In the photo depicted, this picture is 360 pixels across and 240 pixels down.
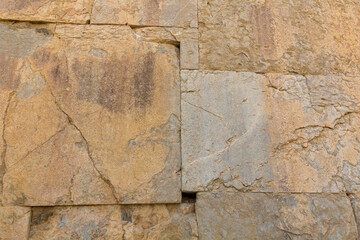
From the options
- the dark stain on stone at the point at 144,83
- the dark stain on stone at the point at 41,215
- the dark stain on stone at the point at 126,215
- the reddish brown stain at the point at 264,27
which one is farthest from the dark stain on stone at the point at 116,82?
the reddish brown stain at the point at 264,27

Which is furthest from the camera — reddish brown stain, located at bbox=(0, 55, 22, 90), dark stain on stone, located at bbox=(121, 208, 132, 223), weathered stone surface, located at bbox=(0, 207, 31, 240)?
reddish brown stain, located at bbox=(0, 55, 22, 90)

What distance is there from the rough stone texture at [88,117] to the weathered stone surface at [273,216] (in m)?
0.27

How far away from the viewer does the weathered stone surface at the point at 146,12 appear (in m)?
2.00

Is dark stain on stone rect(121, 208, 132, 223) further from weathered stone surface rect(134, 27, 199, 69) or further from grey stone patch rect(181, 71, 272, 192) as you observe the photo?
weathered stone surface rect(134, 27, 199, 69)

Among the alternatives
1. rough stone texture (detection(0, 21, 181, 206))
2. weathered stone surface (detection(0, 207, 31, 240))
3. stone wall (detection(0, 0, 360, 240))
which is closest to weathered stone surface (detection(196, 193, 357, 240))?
stone wall (detection(0, 0, 360, 240))

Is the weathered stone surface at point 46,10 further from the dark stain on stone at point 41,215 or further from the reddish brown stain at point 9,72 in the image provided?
the dark stain on stone at point 41,215

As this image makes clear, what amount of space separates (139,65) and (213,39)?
63 cm

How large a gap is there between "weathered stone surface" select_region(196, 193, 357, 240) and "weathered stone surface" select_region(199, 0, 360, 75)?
956 millimetres

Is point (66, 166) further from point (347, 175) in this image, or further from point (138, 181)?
point (347, 175)

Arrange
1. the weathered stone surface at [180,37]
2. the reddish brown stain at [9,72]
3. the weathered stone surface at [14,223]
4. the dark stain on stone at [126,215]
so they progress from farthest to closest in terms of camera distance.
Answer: the weathered stone surface at [180,37] → the reddish brown stain at [9,72] → the dark stain on stone at [126,215] → the weathered stone surface at [14,223]

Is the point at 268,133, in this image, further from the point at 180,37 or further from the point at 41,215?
the point at 41,215

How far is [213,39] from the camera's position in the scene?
2.02 meters

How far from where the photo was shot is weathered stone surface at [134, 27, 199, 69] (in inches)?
76.9

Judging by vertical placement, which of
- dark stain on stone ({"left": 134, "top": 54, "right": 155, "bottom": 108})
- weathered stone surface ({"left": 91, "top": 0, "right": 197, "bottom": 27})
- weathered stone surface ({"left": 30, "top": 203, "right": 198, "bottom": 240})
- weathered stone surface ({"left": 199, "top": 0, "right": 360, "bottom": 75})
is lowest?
weathered stone surface ({"left": 30, "top": 203, "right": 198, "bottom": 240})
